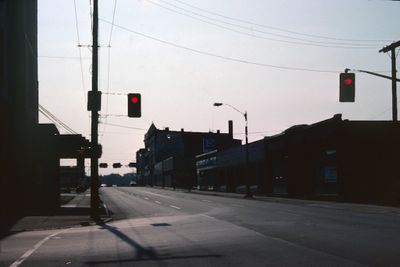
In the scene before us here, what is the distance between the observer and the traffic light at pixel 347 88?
856 inches

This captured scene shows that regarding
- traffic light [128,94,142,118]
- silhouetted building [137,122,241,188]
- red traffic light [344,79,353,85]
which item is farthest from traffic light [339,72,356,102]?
silhouetted building [137,122,241,188]

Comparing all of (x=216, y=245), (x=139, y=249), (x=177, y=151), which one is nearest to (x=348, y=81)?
(x=216, y=245)

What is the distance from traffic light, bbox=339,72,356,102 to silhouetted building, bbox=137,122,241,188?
80629 millimetres

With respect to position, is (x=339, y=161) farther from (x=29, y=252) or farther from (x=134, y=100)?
(x=29, y=252)

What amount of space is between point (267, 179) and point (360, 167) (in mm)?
18075

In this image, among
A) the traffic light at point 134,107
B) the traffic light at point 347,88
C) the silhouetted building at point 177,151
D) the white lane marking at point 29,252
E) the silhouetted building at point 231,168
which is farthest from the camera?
the silhouetted building at point 177,151

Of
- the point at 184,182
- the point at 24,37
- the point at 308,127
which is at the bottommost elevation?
the point at 184,182

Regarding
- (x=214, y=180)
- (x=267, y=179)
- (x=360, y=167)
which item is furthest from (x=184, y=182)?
(x=360, y=167)

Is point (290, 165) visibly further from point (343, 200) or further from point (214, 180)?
point (214, 180)

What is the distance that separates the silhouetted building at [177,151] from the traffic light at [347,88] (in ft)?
265

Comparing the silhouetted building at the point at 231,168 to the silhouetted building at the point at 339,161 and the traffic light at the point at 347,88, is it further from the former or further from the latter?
the traffic light at the point at 347,88

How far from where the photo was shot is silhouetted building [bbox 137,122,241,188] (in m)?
118

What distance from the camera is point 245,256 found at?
12.1 m

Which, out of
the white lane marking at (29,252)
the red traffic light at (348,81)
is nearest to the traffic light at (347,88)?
the red traffic light at (348,81)
